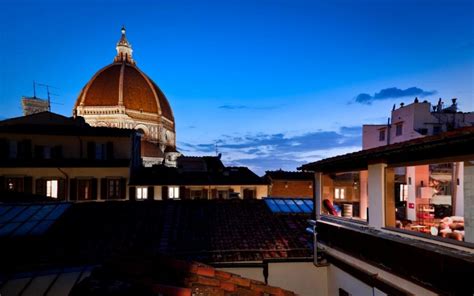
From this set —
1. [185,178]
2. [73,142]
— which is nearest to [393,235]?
[185,178]

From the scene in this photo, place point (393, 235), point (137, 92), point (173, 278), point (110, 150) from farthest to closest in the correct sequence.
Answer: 1. point (137, 92)
2. point (110, 150)
3. point (393, 235)
4. point (173, 278)

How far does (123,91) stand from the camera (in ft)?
225

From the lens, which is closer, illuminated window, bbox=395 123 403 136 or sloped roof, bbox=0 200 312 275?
sloped roof, bbox=0 200 312 275

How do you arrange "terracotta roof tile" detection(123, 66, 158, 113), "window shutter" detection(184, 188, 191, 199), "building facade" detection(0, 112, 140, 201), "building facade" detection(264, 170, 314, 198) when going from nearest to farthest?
"building facade" detection(0, 112, 140, 201) < "window shutter" detection(184, 188, 191, 199) < "building facade" detection(264, 170, 314, 198) < "terracotta roof tile" detection(123, 66, 158, 113)

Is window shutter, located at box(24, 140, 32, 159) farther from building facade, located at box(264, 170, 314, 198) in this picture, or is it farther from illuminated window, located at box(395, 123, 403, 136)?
illuminated window, located at box(395, 123, 403, 136)

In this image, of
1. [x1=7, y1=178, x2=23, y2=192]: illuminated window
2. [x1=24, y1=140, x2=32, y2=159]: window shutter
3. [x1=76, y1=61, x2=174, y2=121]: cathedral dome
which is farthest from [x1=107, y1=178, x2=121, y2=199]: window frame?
[x1=76, y1=61, x2=174, y2=121]: cathedral dome

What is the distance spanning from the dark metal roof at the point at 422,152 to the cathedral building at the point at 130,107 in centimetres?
5597

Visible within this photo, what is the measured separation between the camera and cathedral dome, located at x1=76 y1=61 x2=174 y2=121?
67.9 metres

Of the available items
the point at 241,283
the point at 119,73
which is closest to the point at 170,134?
the point at 119,73

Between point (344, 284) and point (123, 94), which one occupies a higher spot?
point (123, 94)

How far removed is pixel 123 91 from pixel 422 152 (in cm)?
6904

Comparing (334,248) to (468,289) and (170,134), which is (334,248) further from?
(170,134)

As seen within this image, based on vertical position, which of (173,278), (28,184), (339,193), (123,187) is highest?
(28,184)

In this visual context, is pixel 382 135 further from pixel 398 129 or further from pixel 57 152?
pixel 57 152
